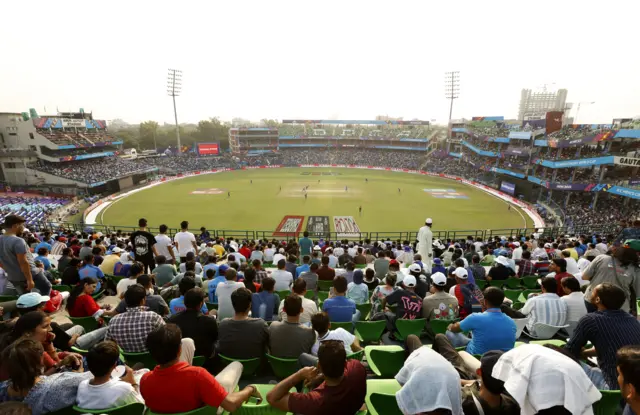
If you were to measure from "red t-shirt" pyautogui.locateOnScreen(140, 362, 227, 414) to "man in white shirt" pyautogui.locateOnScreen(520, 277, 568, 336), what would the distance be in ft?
16.8

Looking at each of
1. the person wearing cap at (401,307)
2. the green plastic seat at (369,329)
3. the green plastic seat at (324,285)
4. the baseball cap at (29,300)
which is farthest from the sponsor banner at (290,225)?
the baseball cap at (29,300)

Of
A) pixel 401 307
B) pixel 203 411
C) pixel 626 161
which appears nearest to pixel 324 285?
pixel 401 307

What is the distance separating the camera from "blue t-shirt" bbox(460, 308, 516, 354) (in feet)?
13.6

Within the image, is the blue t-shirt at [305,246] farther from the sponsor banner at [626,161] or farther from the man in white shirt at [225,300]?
the sponsor banner at [626,161]

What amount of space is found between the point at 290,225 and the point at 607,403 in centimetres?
2739

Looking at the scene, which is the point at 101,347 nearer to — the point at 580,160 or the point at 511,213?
the point at 511,213

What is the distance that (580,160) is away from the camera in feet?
112

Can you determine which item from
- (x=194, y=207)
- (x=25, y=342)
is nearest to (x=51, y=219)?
(x=194, y=207)

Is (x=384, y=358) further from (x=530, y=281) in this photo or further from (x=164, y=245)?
(x=164, y=245)

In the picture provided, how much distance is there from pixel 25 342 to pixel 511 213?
131 ft

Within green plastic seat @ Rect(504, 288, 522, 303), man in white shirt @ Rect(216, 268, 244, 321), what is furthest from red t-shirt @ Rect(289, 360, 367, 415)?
green plastic seat @ Rect(504, 288, 522, 303)

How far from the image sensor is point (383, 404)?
303 cm

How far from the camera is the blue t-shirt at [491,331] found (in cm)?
416

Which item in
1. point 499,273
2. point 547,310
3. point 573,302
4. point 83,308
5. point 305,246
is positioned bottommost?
point 305,246
